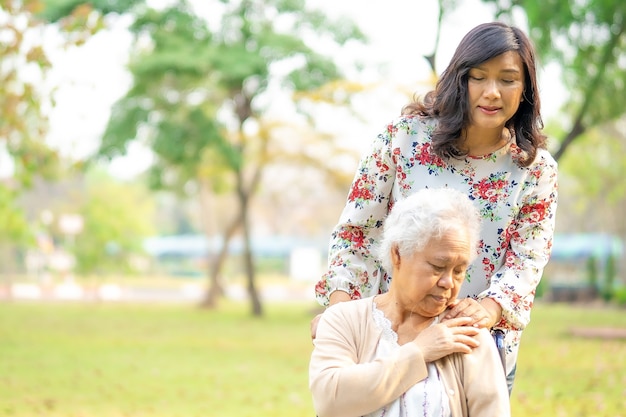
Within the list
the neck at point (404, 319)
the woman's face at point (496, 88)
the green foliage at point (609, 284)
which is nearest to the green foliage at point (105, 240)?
the green foliage at point (609, 284)

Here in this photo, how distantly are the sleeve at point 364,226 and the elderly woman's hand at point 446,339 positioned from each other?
532 millimetres

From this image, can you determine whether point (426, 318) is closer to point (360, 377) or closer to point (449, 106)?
point (360, 377)

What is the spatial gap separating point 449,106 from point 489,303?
0.63m

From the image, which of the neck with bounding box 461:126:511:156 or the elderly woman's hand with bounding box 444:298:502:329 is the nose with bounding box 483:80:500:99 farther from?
the elderly woman's hand with bounding box 444:298:502:329

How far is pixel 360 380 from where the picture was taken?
2758mm

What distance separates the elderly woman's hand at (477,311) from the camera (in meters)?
2.93

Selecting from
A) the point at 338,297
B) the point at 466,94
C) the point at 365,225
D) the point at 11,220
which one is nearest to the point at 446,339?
the point at 338,297

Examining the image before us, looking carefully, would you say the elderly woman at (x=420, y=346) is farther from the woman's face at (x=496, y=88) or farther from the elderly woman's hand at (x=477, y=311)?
the woman's face at (x=496, y=88)

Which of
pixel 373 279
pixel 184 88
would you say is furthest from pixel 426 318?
pixel 184 88

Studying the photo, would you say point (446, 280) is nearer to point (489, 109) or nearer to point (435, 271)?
point (435, 271)

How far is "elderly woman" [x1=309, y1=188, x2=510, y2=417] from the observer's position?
2770mm

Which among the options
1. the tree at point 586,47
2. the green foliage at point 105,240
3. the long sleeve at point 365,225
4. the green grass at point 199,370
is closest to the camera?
the long sleeve at point 365,225

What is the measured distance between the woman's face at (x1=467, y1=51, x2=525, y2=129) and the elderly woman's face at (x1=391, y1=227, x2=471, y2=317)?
0.48 meters

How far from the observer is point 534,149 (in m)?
3.22
